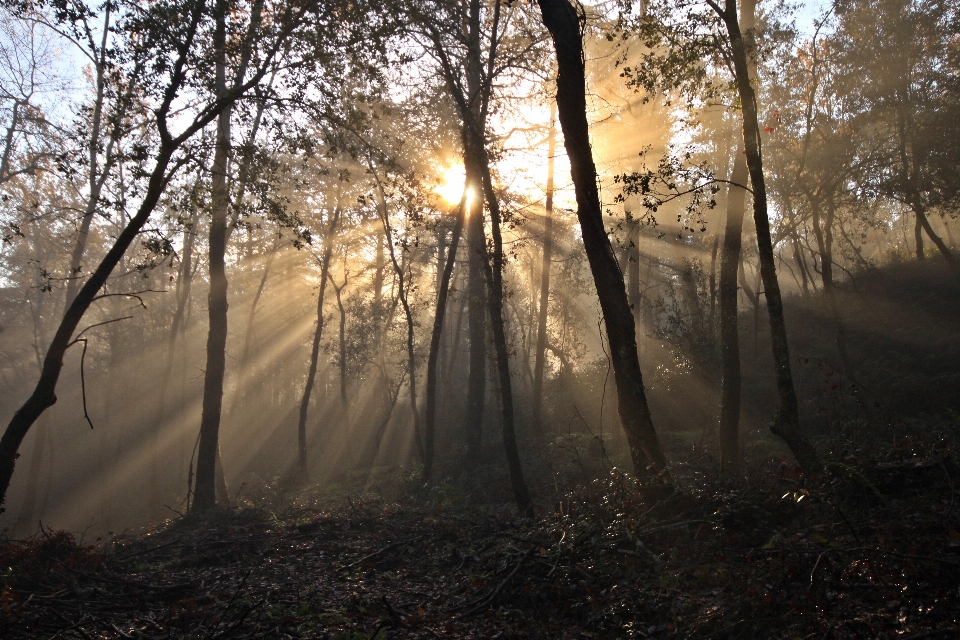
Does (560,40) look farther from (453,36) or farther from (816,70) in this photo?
(816,70)

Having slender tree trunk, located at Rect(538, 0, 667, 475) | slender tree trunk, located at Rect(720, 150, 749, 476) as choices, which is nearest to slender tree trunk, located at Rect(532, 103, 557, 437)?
slender tree trunk, located at Rect(720, 150, 749, 476)

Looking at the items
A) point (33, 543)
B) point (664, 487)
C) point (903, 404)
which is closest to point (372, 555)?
point (664, 487)

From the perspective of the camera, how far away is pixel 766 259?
369 inches

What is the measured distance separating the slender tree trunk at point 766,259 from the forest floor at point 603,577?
88 centimetres

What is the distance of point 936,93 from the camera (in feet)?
71.5

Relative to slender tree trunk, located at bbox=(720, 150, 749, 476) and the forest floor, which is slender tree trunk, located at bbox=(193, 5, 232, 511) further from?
slender tree trunk, located at bbox=(720, 150, 749, 476)

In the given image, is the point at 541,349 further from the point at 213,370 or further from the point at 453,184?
the point at 213,370

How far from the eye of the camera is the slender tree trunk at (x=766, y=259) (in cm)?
879

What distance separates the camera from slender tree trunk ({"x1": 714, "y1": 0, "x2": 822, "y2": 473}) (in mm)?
8789

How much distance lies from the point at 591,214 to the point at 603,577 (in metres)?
4.91

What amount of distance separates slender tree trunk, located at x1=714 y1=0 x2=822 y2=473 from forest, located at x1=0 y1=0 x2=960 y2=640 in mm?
62

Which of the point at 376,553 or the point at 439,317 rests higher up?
the point at 439,317

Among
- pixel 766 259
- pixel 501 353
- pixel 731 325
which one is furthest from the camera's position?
pixel 731 325

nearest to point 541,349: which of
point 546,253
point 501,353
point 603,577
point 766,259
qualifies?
point 546,253
